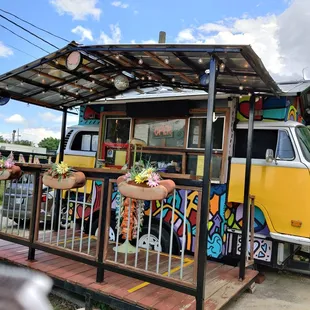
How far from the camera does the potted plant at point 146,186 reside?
9.57ft

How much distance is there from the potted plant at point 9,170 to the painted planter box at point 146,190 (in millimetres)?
1747

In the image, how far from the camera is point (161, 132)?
16.7 feet

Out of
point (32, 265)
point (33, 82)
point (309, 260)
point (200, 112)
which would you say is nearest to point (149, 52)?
point (200, 112)

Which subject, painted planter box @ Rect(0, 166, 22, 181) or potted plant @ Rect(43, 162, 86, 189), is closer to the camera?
potted plant @ Rect(43, 162, 86, 189)

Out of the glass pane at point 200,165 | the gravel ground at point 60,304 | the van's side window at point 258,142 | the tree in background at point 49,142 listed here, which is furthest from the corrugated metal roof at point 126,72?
the tree in background at point 49,142

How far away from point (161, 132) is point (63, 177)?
1966 mm

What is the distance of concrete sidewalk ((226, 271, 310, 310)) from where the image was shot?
3717 millimetres

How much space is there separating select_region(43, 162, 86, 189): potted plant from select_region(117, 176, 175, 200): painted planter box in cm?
68

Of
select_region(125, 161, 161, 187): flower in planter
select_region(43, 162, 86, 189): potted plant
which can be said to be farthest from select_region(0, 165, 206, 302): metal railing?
select_region(125, 161, 161, 187): flower in planter

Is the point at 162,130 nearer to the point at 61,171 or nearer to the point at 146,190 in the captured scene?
the point at 61,171

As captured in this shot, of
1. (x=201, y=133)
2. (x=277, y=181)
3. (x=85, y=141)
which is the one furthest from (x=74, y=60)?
(x=277, y=181)

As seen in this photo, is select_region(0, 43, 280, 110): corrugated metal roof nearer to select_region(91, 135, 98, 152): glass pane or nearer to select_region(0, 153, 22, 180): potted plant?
select_region(91, 135, 98, 152): glass pane

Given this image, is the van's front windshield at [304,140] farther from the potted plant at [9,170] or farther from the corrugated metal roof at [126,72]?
the potted plant at [9,170]

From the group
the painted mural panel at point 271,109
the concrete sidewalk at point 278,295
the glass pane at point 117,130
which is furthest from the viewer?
the glass pane at point 117,130
